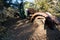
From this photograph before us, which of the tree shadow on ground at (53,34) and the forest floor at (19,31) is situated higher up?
the tree shadow on ground at (53,34)

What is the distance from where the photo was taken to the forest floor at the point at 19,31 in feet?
14.6

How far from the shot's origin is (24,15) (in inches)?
239

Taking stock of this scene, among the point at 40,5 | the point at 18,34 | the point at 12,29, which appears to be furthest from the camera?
the point at 40,5

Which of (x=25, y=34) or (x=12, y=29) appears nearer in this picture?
(x=25, y=34)

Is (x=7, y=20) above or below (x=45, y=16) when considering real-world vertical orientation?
below

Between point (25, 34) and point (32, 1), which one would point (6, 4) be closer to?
point (32, 1)

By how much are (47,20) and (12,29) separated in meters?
1.19

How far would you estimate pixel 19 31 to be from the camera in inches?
196

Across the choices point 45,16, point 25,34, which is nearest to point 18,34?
point 25,34

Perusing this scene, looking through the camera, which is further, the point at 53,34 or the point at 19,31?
the point at 19,31

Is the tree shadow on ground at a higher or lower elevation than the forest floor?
higher

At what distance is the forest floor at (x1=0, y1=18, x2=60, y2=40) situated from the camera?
4.46 m

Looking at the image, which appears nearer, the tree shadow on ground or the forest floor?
the tree shadow on ground

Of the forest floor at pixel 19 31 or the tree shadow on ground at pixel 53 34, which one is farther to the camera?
the forest floor at pixel 19 31
